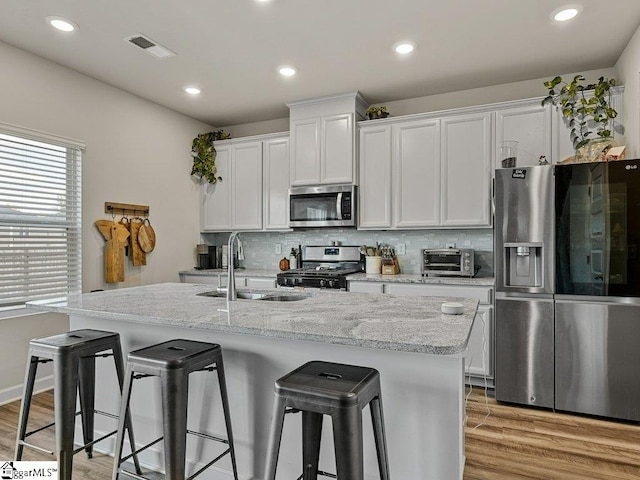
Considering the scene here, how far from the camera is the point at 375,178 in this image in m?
4.09

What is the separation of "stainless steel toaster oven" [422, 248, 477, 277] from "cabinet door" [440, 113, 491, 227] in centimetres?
26

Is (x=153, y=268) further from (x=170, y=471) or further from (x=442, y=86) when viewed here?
(x=442, y=86)

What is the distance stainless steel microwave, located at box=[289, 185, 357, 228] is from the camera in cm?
412

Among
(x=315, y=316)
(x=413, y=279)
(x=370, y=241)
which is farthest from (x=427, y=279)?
(x=315, y=316)

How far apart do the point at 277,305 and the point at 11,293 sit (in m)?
2.31

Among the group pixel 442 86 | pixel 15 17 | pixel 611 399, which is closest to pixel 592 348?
pixel 611 399

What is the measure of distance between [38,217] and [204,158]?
2.01 m

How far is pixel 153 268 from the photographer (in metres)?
4.33

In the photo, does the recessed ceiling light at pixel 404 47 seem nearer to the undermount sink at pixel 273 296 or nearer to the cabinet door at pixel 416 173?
the cabinet door at pixel 416 173

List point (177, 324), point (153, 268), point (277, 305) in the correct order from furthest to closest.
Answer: point (153, 268)
point (277, 305)
point (177, 324)

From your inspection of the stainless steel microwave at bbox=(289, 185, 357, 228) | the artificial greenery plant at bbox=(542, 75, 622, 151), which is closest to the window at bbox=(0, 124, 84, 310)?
the stainless steel microwave at bbox=(289, 185, 357, 228)

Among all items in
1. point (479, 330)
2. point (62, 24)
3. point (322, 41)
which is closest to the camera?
point (62, 24)

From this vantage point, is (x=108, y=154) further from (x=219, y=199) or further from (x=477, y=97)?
(x=477, y=97)

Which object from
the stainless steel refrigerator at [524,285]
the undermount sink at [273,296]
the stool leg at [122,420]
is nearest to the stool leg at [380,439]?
the stool leg at [122,420]
